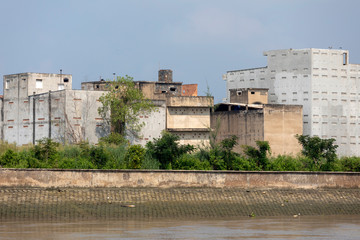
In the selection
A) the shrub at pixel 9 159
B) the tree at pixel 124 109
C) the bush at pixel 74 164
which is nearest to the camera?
the bush at pixel 74 164

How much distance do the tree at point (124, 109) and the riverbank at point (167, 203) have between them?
2393 cm

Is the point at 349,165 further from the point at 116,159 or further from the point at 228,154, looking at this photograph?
the point at 116,159

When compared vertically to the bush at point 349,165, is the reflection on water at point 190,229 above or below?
below

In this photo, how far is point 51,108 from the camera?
2004 inches

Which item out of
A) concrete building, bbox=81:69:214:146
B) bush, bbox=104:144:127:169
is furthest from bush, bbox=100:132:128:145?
bush, bbox=104:144:127:169

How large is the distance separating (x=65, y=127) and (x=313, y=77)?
21.0m

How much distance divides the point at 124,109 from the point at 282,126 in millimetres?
12169

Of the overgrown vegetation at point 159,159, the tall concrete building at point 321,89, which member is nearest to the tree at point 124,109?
the tall concrete building at point 321,89

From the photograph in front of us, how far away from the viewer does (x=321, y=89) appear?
58.2 metres

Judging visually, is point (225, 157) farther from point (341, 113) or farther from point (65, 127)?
point (341, 113)

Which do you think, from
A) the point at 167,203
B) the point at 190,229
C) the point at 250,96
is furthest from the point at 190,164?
the point at 250,96

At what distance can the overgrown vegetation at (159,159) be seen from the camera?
30938mm

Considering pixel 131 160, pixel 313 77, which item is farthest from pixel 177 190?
pixel 313 77

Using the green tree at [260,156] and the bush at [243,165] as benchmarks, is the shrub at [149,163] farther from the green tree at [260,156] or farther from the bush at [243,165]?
the green tree at [260,156]
